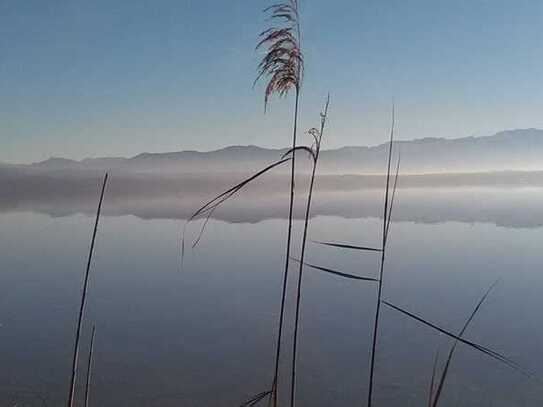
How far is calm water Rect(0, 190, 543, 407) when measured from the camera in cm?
546

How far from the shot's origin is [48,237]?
58.4 ft

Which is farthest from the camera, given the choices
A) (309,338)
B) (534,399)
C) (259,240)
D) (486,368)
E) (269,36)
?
(259,240)

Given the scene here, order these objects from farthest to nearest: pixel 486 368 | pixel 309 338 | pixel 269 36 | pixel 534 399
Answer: pixel 309 338 → pixel 486 368 → pixel 534 399 → pixel 269 36

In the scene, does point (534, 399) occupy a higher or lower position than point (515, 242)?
lower

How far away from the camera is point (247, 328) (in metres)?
7.18

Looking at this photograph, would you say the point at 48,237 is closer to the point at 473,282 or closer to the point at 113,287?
the point at 113,287

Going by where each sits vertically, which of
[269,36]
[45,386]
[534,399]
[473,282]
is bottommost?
[45,386]

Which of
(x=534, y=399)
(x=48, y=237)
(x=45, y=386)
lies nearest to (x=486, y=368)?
(x=534, y=399)

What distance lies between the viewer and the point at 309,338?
268 inches

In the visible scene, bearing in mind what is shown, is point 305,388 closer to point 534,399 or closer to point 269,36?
point 534,399

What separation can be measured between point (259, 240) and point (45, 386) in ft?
37.5

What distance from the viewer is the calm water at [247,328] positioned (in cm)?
546

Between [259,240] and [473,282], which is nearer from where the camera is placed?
[473,282]

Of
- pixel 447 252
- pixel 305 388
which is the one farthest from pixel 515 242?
pixel 305 388
